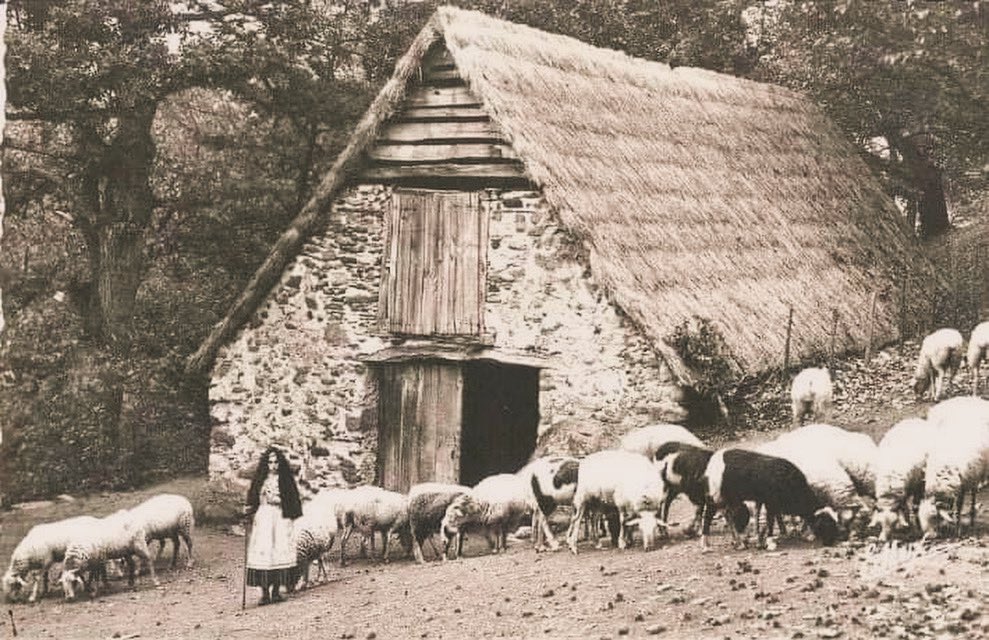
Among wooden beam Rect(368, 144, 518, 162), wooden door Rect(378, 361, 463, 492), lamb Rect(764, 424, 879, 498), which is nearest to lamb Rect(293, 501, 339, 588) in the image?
wooden door Rect(378, 361, 463, 492)

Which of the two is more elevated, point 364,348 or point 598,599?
point 364,348

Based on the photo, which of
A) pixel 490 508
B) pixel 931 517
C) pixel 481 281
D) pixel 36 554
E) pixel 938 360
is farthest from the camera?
pixel 938 360

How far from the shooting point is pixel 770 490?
10672mm

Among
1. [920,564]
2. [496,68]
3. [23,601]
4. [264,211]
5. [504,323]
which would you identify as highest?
[496,68]

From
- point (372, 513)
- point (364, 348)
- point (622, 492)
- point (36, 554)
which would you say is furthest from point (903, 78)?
point (36, 554)

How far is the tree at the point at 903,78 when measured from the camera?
19.9m

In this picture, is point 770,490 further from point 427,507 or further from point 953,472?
point 427,507

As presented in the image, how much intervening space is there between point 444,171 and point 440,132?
505 mm

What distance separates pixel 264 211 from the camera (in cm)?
2136

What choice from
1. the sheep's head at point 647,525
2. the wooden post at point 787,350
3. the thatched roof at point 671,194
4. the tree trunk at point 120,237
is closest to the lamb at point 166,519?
the thatched roof at point 671,194

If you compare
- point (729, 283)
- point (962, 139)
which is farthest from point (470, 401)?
point (962, 139)

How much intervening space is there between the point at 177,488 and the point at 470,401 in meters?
5.02

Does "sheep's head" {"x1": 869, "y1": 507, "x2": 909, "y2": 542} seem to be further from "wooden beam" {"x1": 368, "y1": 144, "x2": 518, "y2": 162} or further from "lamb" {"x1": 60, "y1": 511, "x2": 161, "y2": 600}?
"lamb" {"x1": 60, "y1": 511, "x2": 161, "y2": 600}

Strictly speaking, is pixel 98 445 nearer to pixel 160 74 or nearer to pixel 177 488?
pixel 177 488
